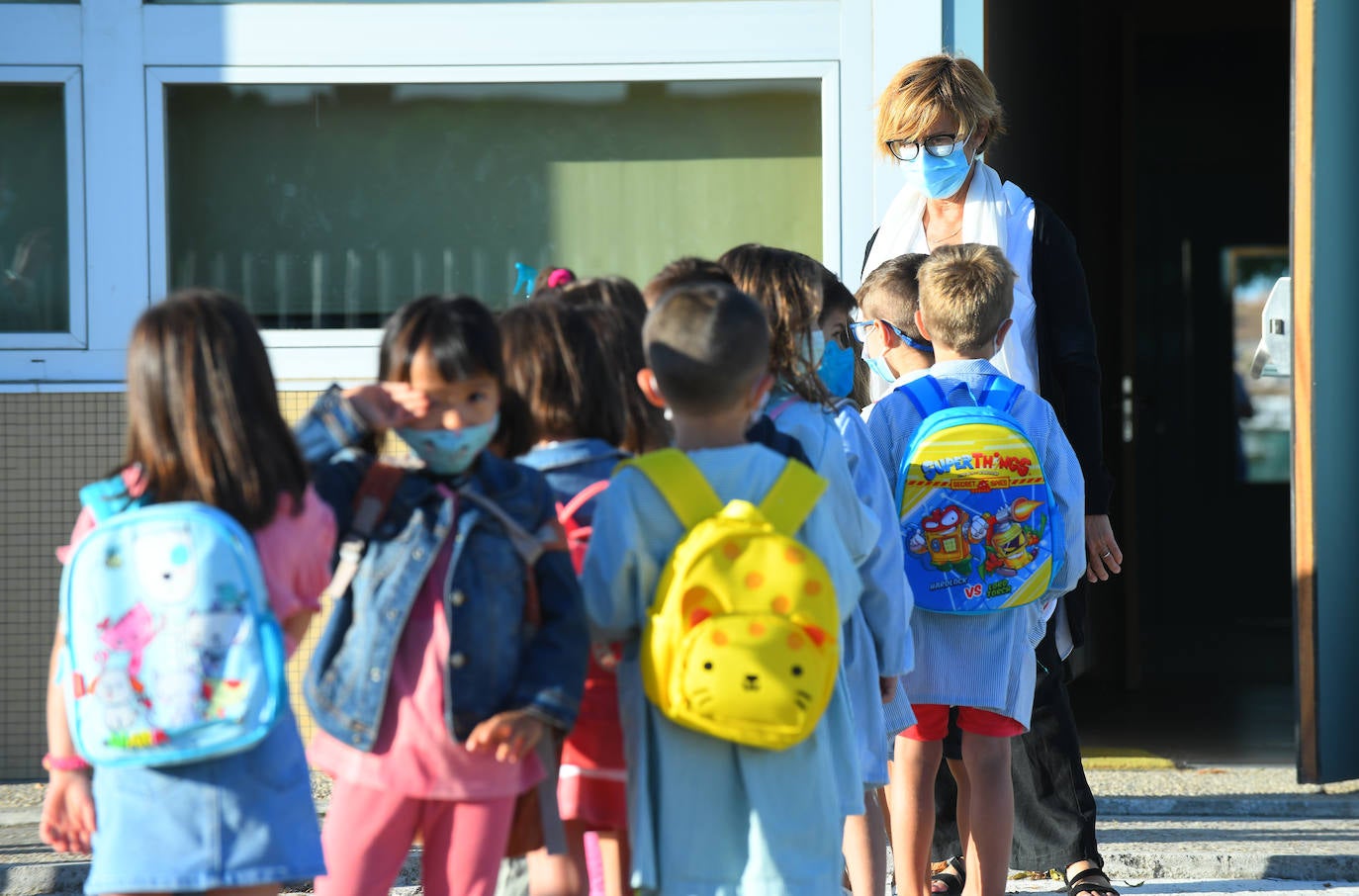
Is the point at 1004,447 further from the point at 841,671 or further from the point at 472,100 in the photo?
the point at 472,100

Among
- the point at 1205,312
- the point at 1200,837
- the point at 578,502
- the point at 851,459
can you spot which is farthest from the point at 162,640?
the point at 1205,312

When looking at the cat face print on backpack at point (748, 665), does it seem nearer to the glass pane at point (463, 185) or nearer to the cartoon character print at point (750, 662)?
the cartoon character print at point (750, 662)

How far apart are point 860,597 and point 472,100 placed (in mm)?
2950

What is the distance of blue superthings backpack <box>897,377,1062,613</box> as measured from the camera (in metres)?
3.29

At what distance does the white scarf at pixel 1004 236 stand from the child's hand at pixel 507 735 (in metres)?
1.77

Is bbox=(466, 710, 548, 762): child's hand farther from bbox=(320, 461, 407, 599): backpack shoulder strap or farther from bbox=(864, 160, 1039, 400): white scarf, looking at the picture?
bbox=(864, 160, 1039, 400): white scarf

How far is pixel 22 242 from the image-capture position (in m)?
5.38

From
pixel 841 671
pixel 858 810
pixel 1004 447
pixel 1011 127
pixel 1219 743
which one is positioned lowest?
pixel 1219 743

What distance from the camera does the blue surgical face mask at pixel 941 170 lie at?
151 inches

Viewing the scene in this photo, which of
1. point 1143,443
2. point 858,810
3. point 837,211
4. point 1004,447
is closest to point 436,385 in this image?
point 858,810

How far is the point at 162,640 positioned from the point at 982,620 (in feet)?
5.77

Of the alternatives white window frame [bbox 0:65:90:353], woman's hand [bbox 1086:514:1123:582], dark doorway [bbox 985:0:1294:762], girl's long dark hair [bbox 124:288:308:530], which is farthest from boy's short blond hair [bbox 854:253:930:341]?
dark doorway [bbox 985:0:1294:762]

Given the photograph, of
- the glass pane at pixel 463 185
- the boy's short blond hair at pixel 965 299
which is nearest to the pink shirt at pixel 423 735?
the boy's short blond hair at pixel 965 299

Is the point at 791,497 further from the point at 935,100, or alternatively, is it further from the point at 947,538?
the point at 935,100
